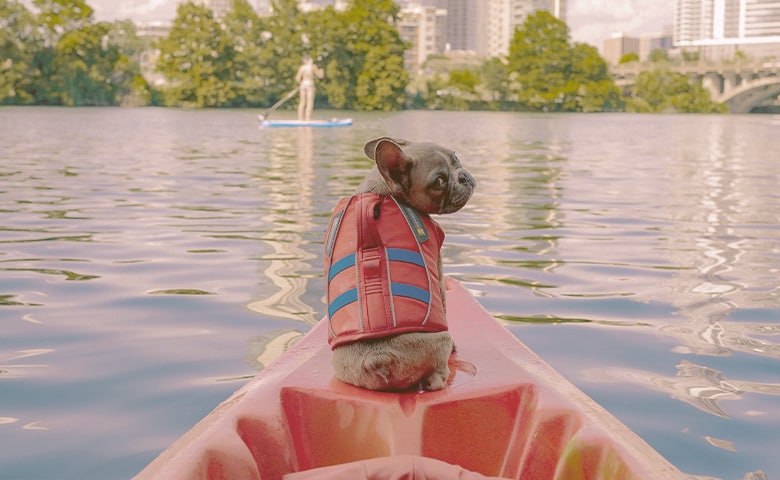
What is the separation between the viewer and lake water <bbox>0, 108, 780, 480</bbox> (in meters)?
3.36

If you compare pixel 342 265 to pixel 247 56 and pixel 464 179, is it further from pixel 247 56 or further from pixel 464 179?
pixel 247 56

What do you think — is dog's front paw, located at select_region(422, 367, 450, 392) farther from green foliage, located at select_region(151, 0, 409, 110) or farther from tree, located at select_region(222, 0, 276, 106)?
tree, located at select_region(222, 0, 276, 106)

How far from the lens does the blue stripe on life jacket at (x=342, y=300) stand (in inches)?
104

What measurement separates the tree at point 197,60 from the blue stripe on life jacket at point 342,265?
5907 cm

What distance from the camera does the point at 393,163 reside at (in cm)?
267

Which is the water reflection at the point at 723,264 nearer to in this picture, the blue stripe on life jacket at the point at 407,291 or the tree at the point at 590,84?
the blue stripe on life jacket at the point at 407,291

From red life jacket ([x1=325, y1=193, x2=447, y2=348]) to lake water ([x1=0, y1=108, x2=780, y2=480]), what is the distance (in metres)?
0.91

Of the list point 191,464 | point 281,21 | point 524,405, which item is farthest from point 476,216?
point 281,21

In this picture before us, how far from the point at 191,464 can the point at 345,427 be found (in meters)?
0.58

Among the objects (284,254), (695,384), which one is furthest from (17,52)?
(695,384)

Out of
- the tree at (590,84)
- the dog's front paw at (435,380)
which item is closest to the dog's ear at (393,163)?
the dog's front paw at (435,380)

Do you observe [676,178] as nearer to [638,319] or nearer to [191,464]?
[638,319]

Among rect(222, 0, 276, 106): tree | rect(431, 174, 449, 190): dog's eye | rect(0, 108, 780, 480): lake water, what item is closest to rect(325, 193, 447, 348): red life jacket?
rect(431, 174, 449, 190): dog's eye

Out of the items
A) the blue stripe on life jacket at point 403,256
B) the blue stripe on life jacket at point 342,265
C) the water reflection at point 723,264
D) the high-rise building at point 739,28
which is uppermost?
the high-rise building at point 739,28
